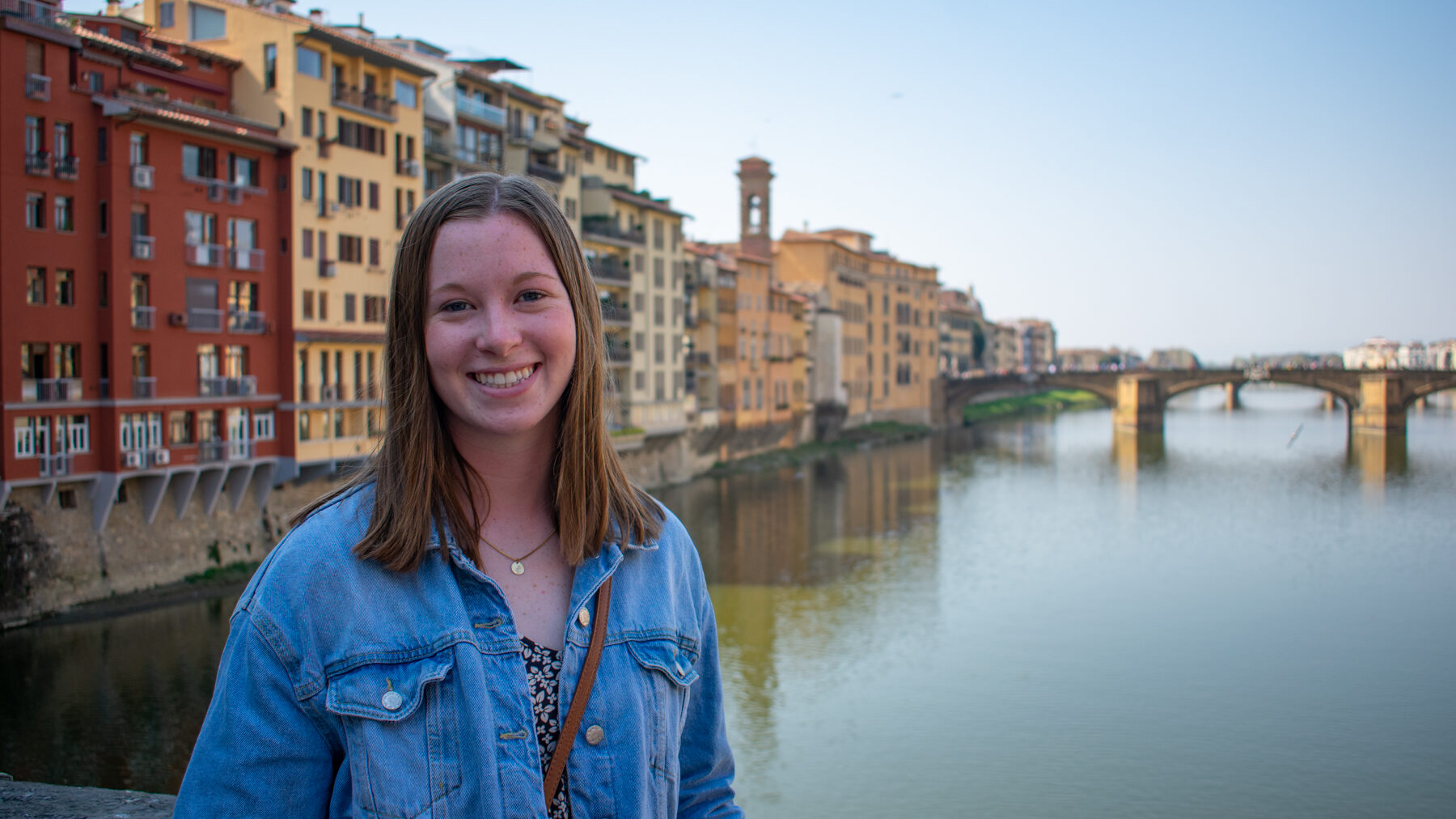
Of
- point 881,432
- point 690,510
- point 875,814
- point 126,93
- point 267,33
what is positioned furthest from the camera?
point 881,432

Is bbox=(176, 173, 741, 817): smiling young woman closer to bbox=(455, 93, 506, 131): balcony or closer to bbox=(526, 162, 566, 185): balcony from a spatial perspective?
bbox=(455, 93, 506, 131): balcony

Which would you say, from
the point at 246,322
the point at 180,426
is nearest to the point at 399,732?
the point at 180,426

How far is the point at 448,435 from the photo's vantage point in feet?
5.72

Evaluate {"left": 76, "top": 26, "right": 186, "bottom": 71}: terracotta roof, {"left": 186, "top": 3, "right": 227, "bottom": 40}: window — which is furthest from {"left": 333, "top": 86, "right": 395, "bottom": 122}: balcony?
{"left": 76, "top": 26, "right": 186, "bottom": 71}: terracotta roof

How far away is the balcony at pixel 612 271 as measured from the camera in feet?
98.7

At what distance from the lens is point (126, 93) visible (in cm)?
1678

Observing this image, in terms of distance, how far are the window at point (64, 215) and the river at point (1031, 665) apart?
572 centimetres

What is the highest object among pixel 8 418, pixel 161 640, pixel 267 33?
pixel 267 33

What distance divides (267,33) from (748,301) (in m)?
24.3

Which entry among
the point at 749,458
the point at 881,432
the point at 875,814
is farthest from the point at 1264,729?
the point at 881,432

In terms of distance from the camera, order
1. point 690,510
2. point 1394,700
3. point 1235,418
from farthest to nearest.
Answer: point 1235,418
point 690,510
point 1394,700

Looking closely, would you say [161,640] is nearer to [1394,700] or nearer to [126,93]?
[126,93]

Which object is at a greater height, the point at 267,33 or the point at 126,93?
the point at 267,33

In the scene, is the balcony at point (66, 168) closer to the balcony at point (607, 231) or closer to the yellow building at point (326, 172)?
the yellow building at point (326, 172)
